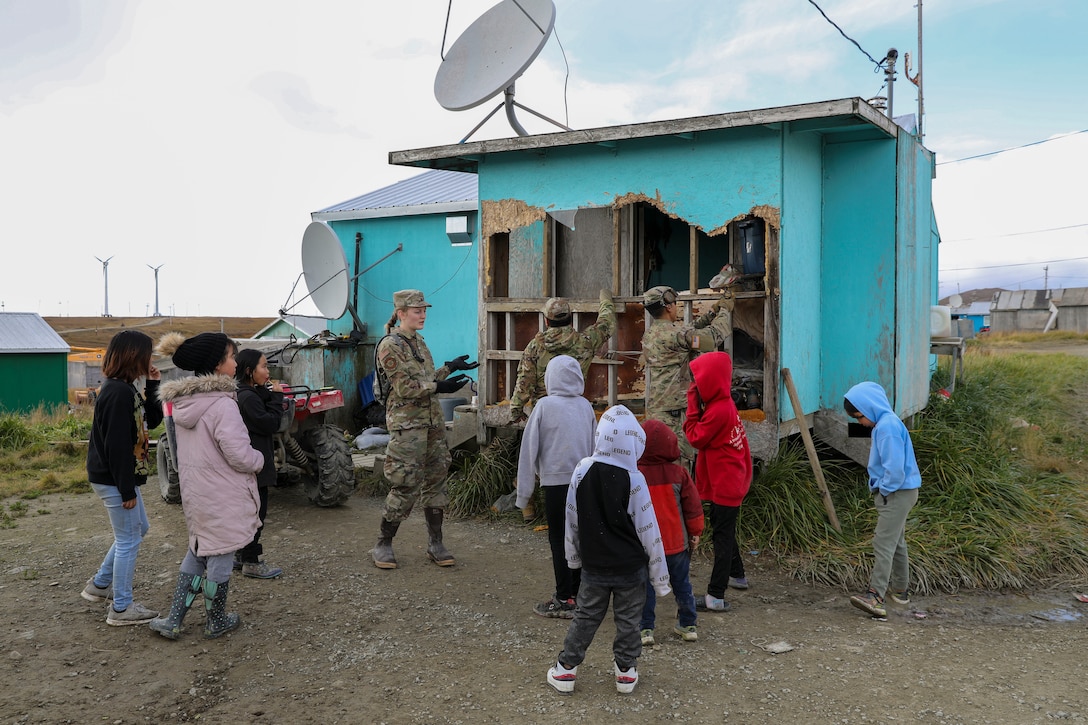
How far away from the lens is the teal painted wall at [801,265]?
21.5 ft

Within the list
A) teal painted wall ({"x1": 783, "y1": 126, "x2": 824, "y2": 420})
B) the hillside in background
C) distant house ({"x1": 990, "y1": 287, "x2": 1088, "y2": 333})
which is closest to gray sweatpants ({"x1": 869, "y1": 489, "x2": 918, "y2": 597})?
teal painted wall ({"x1": 783, "y1": 126, "x2": 824, "y2": 420})

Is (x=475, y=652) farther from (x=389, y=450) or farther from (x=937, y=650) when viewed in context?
(x=937, y=650)

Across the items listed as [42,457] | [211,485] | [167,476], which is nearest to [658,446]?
[211,485]

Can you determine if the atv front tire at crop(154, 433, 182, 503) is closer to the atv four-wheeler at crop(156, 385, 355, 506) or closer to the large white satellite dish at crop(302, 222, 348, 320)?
the atv four-wheeler at crop(156, 385, 355, 506)

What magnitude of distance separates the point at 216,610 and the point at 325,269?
7834 mm

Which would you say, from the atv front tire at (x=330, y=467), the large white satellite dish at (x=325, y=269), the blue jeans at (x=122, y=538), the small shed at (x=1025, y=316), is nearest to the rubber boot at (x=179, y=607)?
the blue jeans at (x=122, y=538)

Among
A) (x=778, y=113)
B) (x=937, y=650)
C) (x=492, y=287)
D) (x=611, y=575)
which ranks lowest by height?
(x=937, y=650)

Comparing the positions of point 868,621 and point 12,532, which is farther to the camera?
point 12,532

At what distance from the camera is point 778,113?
6180 mm

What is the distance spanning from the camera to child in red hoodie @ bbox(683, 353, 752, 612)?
199 inches

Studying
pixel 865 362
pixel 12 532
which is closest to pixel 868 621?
pixel 865 362

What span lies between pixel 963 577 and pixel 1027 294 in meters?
49.8

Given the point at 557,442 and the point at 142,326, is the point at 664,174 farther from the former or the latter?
the point at 142,326

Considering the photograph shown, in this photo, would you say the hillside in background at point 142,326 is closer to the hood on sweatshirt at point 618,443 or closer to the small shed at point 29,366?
the small shed at point 29,366
